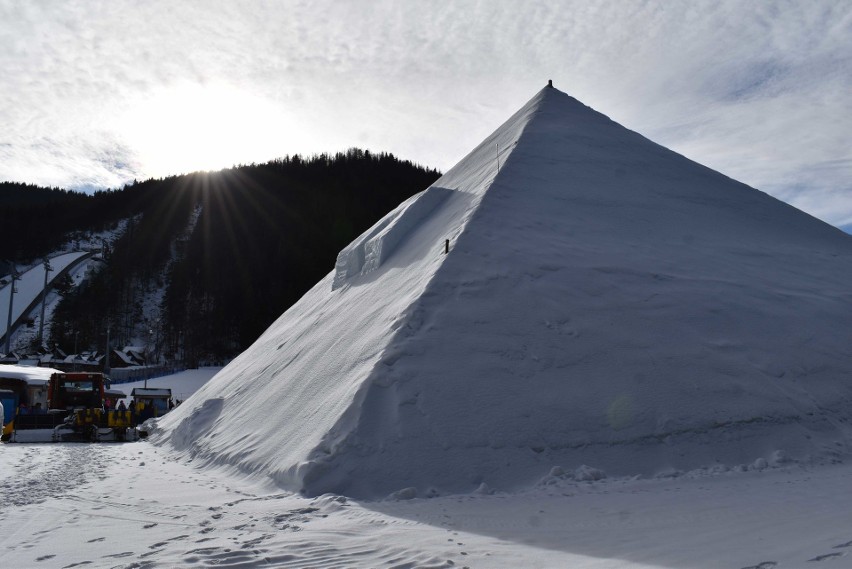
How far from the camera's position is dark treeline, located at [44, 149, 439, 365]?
218 ft

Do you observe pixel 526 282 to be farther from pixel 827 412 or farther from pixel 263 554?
pixel 263 554

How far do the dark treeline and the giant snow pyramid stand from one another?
48.1 metres

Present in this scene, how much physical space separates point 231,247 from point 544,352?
8518 cm

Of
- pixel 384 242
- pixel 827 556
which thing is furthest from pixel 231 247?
pixel 827 556

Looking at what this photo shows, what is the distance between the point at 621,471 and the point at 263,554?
3851 millimetres

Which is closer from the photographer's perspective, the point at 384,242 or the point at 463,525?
the point at 463,525

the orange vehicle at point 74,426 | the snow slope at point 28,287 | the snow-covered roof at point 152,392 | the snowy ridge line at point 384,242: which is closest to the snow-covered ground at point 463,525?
the snowy ridge line at point 384,242

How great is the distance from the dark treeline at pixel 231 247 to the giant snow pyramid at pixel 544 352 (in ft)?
158

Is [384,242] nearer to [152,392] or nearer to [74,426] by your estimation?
[74,426]

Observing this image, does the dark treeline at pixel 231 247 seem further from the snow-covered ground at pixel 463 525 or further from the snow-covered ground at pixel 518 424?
the snow-covered ground at pixel 463 525

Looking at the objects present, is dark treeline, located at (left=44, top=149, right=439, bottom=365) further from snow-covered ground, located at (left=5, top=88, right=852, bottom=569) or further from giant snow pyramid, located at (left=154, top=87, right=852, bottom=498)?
snow-covered ground, located at (left=5, top=88, right=852, bottom=569)

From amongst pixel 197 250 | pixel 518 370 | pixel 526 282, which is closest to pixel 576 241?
pixel 526 282

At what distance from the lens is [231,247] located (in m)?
87.2

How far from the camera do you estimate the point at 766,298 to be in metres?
9.80
